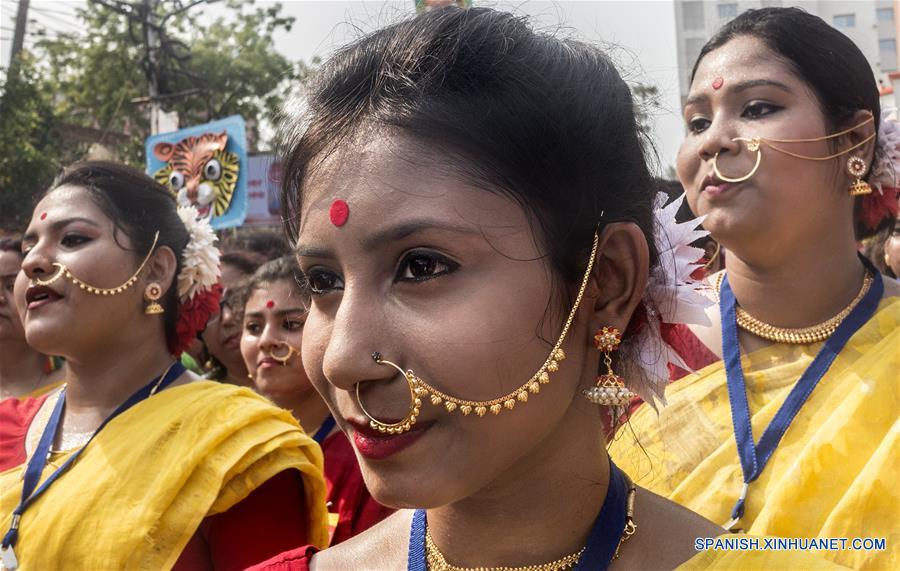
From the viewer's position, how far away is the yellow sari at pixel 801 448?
2.15 meters

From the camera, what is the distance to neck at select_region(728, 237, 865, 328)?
105 inches

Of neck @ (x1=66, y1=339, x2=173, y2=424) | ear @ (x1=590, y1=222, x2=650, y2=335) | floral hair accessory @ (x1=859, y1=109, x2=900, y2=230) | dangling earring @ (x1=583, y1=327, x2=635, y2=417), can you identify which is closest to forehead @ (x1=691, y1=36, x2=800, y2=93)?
floral hair accessory @ (x1=859, y1=109, x2=900, y2=230)

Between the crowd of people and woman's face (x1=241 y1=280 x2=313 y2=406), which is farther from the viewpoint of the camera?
woman's face (x1=241 y1=280 x2=313 y2=406)

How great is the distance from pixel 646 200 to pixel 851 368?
1.13 metres

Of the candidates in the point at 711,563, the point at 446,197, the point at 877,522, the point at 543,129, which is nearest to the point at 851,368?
the point at 877,522

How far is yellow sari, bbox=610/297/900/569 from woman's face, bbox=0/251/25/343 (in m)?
4.06

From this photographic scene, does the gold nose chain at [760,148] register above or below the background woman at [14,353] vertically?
above

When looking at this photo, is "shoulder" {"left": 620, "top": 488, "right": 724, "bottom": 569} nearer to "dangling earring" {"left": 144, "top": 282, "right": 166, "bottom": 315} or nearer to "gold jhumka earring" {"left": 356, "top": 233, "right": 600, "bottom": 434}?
"gold jhumka earring" {"left": 356, "top": 233, "right": 600, "bottom": 434}

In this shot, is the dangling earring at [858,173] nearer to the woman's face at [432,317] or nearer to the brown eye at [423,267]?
the woman's face at [432,317]

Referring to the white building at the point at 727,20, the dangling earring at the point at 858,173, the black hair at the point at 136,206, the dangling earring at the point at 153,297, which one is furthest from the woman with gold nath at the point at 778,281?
the black hair at the point at 136,206

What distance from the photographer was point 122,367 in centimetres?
337

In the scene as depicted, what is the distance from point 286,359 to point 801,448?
253 cm

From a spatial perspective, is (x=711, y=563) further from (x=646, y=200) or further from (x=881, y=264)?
(x=881, y=264)

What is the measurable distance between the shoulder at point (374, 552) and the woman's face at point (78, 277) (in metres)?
1.83
